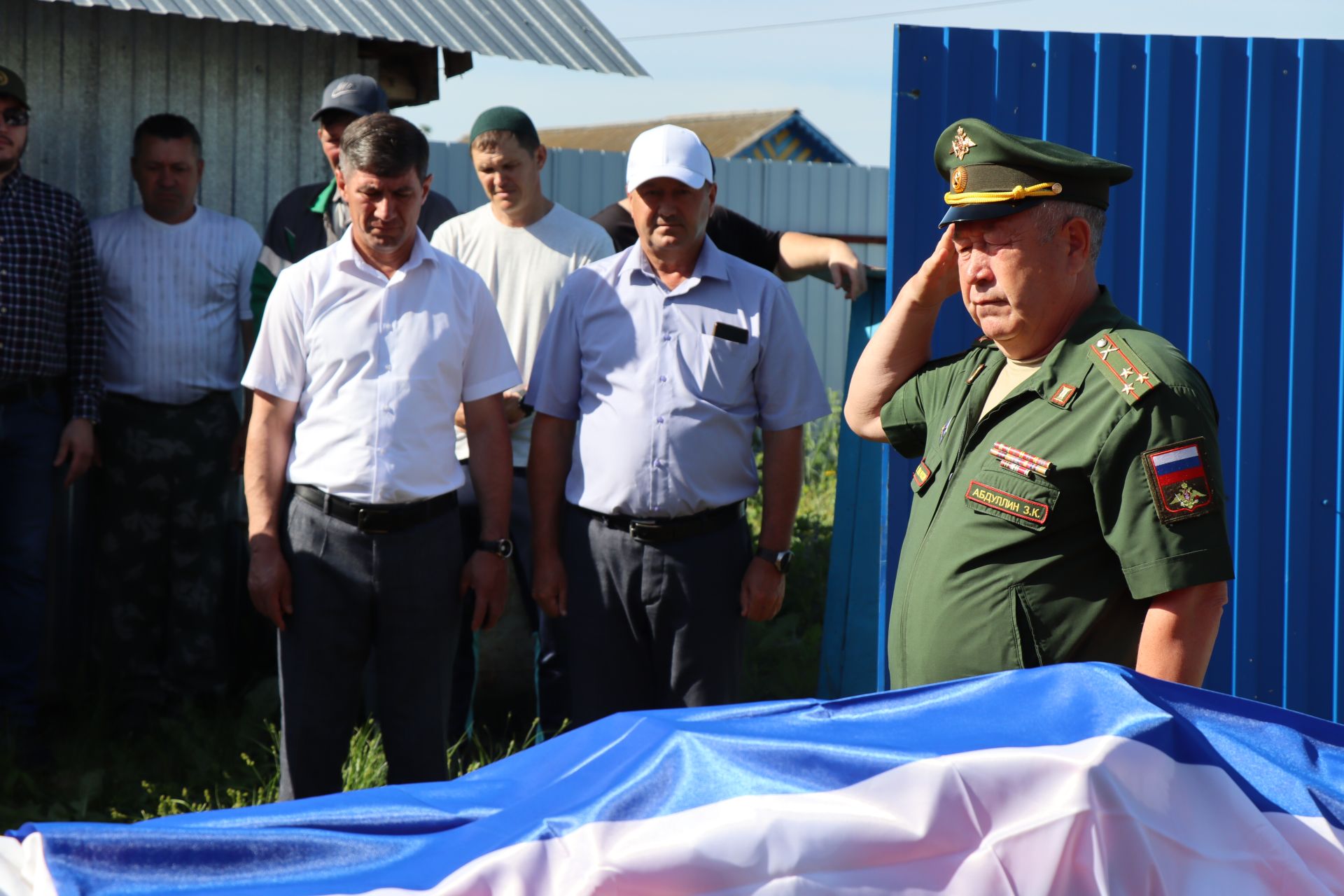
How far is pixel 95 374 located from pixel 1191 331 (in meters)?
3.88

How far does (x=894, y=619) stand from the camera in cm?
Answer: 300

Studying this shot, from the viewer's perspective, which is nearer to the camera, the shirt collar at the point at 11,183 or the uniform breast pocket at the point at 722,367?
the uniform breast pocket at the point at 722,367

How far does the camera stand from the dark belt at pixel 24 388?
503 cm

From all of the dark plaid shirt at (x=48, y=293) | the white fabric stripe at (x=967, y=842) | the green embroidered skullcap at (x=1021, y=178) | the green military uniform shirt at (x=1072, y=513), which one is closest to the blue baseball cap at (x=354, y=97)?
the dark plaid shirt at (x=48, y=293)

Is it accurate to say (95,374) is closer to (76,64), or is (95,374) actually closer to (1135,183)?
(76,64)

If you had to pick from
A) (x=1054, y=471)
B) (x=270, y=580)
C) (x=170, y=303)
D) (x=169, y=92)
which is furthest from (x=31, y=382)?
(x=1054, y=471)

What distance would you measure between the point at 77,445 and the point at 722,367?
2599 millimetres

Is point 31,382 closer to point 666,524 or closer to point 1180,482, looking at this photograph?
point 666,524

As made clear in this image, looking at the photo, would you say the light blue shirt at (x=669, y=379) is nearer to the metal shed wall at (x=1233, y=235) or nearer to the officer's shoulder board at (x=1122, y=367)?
the metal shed wall at (x=1233, y=235)

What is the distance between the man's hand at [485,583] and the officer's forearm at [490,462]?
0.07m

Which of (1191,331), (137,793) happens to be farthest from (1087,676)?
(137,793)

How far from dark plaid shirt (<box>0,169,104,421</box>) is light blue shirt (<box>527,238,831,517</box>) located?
2.02 meters

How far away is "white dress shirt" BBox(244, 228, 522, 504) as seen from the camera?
153 inches

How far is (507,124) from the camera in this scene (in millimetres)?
4902
